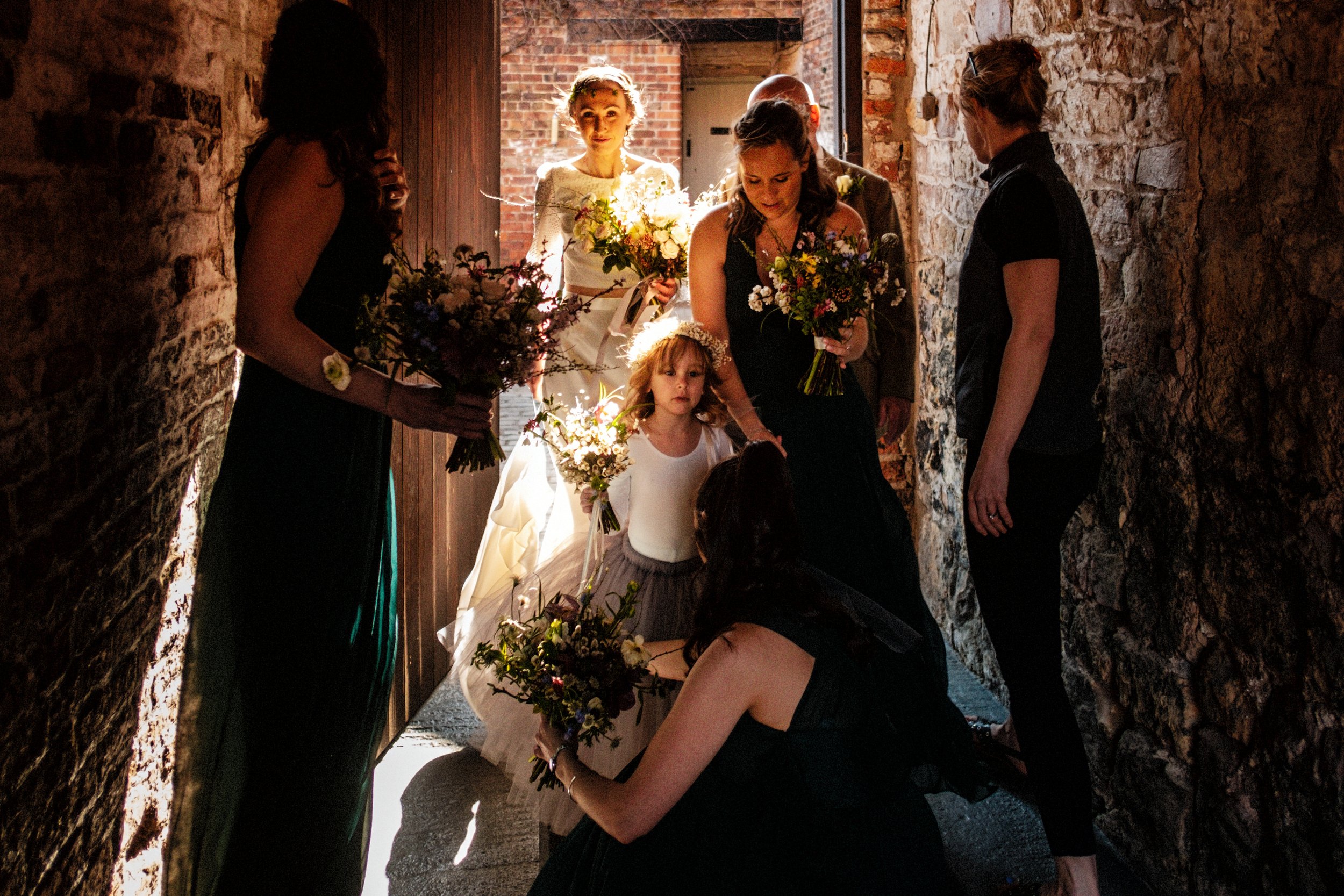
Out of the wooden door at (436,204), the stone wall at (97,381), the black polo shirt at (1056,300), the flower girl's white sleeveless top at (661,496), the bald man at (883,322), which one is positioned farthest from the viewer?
the bald man at (883,322)

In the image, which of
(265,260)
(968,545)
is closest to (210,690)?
(265,260)

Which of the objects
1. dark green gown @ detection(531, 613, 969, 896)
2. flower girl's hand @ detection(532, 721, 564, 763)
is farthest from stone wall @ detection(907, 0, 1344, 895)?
flower girl's hand @ detection(532, 721, 564, 763)

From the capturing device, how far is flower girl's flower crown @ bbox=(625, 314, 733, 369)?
3.84 m

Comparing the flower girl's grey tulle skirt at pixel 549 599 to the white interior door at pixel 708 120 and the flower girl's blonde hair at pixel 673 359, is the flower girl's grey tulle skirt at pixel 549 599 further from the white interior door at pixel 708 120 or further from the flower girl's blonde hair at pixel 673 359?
the white interior door at pixel 708 120

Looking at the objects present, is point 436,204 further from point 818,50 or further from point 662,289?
point 818,50

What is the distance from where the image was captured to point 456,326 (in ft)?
8.55

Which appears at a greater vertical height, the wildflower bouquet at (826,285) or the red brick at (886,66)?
the red brick at (886,66)

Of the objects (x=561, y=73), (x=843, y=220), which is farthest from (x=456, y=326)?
(x=561, y=73)

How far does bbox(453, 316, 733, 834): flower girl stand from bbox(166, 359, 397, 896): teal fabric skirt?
1130mm

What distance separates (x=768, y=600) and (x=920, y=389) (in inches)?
135

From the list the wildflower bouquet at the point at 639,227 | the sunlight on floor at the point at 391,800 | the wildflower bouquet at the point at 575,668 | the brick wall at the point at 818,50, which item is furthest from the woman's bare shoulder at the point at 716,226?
the brick wall at the point at 818,50

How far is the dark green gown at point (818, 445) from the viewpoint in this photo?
3.96m

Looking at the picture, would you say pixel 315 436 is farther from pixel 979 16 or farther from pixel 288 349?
pixel 979 16

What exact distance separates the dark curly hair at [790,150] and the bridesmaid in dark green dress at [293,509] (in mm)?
1426
